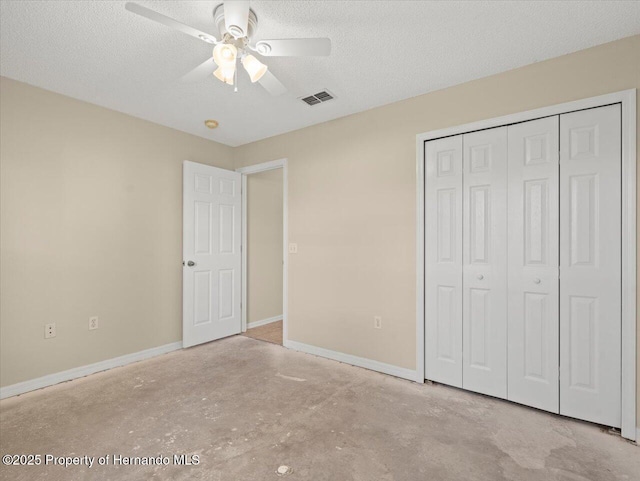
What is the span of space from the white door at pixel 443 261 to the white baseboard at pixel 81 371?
9.26 feet

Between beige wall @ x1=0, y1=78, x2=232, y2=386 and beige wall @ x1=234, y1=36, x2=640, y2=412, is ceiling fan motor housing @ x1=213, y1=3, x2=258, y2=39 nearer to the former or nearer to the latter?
beige wall @ x1=234, y1=36, x2=640, y2=412

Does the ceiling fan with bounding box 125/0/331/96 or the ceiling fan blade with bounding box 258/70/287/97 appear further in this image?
the ceiling fan blade with bounding box 258/70/287/97

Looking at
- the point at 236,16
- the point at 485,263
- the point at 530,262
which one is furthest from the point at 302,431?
the point at 236,16

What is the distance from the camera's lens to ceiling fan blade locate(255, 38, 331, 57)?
1.69m

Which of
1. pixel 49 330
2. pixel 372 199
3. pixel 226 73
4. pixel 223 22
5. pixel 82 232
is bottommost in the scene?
pixel 49 330

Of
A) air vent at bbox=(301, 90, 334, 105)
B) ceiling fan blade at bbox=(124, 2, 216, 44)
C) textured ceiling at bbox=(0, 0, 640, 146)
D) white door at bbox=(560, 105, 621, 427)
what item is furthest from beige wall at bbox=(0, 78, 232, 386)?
white door at bbox=(560, 105, 621, 427)

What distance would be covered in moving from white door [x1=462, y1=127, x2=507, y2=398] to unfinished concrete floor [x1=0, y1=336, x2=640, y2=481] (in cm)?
25

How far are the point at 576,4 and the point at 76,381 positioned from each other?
453 cm

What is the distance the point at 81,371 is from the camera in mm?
2939

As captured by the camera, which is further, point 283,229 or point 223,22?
point 283,229

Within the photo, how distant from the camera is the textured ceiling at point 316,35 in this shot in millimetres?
1819

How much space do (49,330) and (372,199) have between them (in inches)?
123

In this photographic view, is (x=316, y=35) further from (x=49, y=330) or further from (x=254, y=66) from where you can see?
(x=49, y=330)

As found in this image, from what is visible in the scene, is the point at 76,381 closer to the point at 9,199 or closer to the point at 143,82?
the point at 9,199
